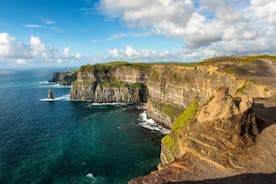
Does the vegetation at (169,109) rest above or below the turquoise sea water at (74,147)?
above

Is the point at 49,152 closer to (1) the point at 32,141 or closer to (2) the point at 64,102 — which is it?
(1) the point at 32,141

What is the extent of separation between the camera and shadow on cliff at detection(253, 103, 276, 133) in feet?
98.6

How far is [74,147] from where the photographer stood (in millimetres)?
73312

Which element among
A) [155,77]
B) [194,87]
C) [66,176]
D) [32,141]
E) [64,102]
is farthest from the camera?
[64,102]

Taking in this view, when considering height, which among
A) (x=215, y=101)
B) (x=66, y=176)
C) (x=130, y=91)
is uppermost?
(x=215, y=101)

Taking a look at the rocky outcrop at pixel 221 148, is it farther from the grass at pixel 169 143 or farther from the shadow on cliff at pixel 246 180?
the grass at pixel 169 143

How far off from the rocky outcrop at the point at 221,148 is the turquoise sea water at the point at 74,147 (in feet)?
104

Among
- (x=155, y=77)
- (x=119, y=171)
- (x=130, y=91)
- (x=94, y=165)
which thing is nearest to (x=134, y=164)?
(x=119, y=171)

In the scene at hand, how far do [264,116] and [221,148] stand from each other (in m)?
13.4

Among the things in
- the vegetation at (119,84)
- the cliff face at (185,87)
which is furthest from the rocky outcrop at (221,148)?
the vegetation at (119,84)

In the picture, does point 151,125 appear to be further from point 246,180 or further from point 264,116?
point 246,180

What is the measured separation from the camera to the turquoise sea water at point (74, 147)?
5572 centimetres

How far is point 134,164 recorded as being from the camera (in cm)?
6041

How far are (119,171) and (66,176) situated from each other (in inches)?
542
